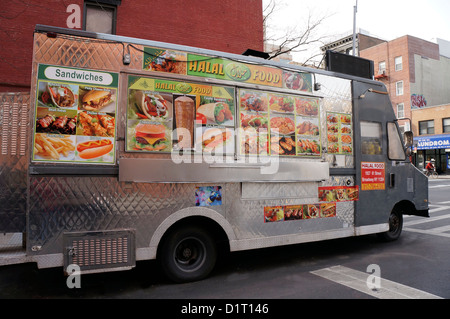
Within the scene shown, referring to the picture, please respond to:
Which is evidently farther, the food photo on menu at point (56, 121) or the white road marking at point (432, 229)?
the white road marking at point (432, 229)

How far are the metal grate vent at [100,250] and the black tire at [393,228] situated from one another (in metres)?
5.51

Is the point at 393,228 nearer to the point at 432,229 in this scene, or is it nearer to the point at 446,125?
the point at 432,229

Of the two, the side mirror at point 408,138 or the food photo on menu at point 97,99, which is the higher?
the food photo on menu at point 97,99

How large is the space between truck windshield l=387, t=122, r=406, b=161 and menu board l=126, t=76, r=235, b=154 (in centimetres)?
383

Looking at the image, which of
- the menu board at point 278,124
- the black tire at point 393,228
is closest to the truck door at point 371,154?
the black tire at point 393,228

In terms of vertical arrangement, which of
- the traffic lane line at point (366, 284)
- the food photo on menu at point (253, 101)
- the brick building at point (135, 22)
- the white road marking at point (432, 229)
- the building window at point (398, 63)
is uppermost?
the building window at point (398, 63)

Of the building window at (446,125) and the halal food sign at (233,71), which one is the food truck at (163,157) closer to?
the halal food sign at (233,71)

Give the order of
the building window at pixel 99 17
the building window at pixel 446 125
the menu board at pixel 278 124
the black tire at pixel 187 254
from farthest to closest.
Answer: the building window at pixel 446 125 < the building window at pixel 99 17 < the menu board at pixel 278 124 < the black tire at pixel 187 254

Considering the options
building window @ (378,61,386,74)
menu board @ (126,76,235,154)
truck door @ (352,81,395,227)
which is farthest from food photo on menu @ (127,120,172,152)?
building window @ (378,61,386,74)

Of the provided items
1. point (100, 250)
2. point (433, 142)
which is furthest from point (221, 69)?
point (433, 142)

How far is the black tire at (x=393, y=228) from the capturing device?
692cm

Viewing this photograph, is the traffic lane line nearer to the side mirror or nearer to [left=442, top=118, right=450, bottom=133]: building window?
the side mirror

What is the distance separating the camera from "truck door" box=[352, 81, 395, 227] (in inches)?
241

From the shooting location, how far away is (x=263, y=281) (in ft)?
15.2
